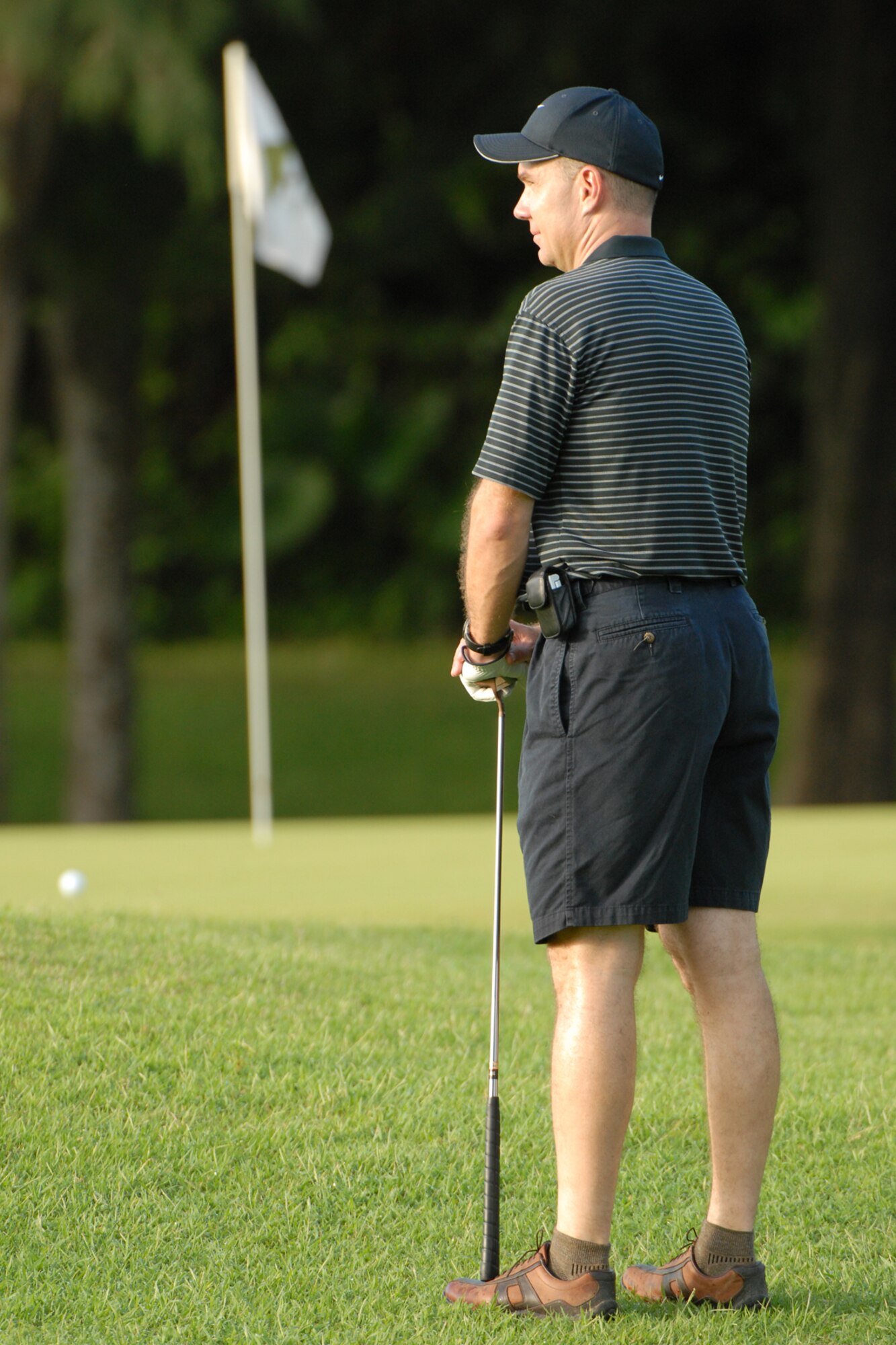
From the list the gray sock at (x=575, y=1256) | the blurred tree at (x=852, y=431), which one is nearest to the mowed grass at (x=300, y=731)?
the blurred tree at (x=852, y=431)

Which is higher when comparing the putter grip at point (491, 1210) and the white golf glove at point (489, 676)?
the white golf glove at point (489, 676)

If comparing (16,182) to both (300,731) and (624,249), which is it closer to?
(624,249)

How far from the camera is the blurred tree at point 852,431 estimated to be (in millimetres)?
12797

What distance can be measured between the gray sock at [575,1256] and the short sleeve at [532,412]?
1.16m

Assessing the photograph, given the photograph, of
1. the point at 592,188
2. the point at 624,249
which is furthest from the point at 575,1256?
the point at 592,188

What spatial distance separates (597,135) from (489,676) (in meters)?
0.89

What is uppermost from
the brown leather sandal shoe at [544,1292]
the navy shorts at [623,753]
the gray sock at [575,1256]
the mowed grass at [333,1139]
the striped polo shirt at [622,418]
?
the striped polo shirt at [622,418]

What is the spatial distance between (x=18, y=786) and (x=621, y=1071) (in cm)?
1803

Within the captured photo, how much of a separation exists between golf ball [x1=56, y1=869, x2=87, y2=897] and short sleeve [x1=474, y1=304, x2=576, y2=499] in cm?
423

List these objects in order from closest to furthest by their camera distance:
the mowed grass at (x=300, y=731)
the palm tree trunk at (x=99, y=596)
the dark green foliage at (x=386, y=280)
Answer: the dark green foliage at (x=386, y=280) → the palm tree trunk at (x=99, y=596) → the mowed grass at (x=300, y=731)

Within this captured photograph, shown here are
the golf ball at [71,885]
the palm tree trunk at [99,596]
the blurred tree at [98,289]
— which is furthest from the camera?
the palm tree trunk at [99,596]

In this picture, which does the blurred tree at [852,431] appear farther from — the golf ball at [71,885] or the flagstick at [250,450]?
the golf ball at [71,885]

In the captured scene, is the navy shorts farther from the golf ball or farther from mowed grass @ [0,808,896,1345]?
the golf ball

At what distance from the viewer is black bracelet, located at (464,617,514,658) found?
2863mm
